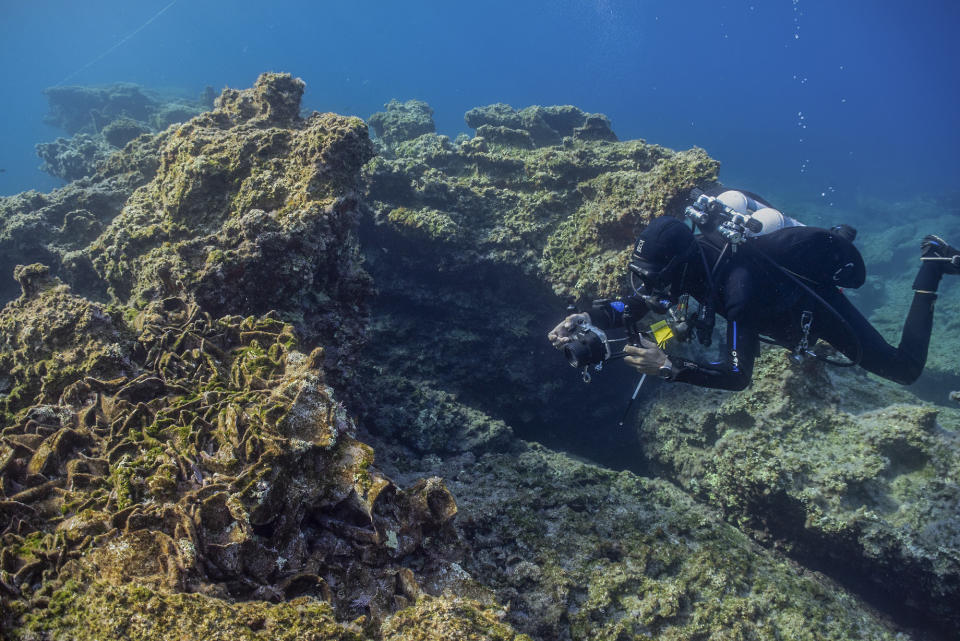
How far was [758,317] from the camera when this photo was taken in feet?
14.1

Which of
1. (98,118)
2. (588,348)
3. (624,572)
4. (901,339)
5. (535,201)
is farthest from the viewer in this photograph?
(98,118)

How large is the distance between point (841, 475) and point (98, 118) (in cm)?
3287

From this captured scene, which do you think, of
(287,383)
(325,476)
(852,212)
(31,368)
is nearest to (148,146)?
(31,368)

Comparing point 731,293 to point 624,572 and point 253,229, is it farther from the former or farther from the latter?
point 253,229

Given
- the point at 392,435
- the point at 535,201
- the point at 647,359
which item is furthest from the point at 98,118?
the point at 647,359

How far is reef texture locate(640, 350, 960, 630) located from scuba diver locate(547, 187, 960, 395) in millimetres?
789

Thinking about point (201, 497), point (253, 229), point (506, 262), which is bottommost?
point (201, 497)

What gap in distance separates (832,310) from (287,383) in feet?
16.6

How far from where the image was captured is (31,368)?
3711mm

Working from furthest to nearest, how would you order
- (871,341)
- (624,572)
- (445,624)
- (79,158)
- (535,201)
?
(79,158)
(535,201)
(871,341)
(624,572)
(445,624)

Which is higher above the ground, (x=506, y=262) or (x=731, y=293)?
(x=506, y=262)

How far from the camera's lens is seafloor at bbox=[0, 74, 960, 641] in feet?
7.77

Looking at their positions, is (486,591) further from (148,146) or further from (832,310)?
(148,146)

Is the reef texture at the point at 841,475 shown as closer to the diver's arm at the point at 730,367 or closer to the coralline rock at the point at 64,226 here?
the diver's arm at the point at 730,367
